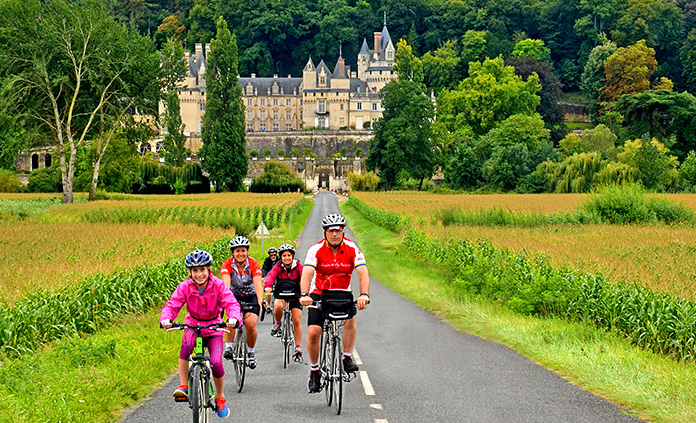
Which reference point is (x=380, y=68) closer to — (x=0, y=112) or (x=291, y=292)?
(x=0, y=112)

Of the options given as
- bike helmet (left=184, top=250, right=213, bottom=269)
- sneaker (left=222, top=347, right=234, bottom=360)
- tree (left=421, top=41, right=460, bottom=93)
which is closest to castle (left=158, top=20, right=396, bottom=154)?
tree (left=421, top=41, right=460, bottom=93)

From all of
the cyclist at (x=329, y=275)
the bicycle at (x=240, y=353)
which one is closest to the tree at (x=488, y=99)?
the bicycle at (x=240, y=353)

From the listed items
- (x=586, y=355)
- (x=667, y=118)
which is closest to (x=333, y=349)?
(x=586, y=355)

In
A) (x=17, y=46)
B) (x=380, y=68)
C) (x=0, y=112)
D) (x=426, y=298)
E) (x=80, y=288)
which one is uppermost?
(x=380, y=68)

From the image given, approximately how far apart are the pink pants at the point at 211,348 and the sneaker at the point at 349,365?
184cm

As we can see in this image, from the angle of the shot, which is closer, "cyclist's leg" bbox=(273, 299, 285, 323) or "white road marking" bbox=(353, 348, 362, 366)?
"white road marking" bbox=(353, 348, 362, 366)

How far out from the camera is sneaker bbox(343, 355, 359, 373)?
9.70 meters

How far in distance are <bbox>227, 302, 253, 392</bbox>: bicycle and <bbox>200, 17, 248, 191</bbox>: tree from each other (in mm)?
64585

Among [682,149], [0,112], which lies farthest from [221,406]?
[682,149]

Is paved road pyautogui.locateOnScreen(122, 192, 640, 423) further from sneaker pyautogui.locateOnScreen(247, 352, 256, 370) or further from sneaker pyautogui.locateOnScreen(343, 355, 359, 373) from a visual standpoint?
sneaker pyautogui.locateOnScreen(343, 355, 359, 373)

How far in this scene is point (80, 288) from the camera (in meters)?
14.5

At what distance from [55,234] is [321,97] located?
428ft

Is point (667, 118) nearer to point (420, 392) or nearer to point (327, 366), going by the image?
point (420, 392)

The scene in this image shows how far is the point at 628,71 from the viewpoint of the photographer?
399ft
